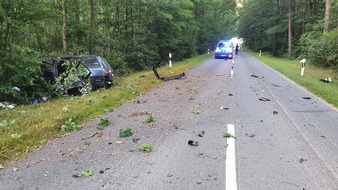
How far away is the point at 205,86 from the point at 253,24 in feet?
149

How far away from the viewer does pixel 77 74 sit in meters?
9.48

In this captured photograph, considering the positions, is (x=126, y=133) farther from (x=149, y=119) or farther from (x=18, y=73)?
(x=18, y=73)

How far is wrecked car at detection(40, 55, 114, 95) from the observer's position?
9.55m

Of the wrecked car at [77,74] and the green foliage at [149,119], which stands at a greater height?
the wrecked car at [77,74]

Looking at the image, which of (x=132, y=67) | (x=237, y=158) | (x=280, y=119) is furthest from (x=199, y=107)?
(x=132, y=67)

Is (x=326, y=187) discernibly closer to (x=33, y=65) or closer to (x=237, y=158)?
(x=237, y=158)

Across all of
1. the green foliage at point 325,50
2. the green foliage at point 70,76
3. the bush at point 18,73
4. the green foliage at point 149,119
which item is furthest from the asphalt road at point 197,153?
the green foliage at point 325,50

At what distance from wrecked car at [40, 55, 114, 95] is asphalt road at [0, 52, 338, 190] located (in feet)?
9.31

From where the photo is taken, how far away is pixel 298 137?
5.53 metres

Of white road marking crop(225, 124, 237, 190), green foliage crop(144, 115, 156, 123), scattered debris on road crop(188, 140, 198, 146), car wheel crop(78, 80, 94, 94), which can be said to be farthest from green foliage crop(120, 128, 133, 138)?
car wheel crop(78, 80, 94, 94)

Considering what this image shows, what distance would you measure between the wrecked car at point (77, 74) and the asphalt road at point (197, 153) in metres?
2.84

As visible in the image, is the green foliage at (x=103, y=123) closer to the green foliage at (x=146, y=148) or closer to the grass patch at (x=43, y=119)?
the grass patch at (x=43, y=119)

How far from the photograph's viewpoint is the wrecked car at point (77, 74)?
9.55 metres

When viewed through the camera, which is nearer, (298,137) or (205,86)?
(298,137)
